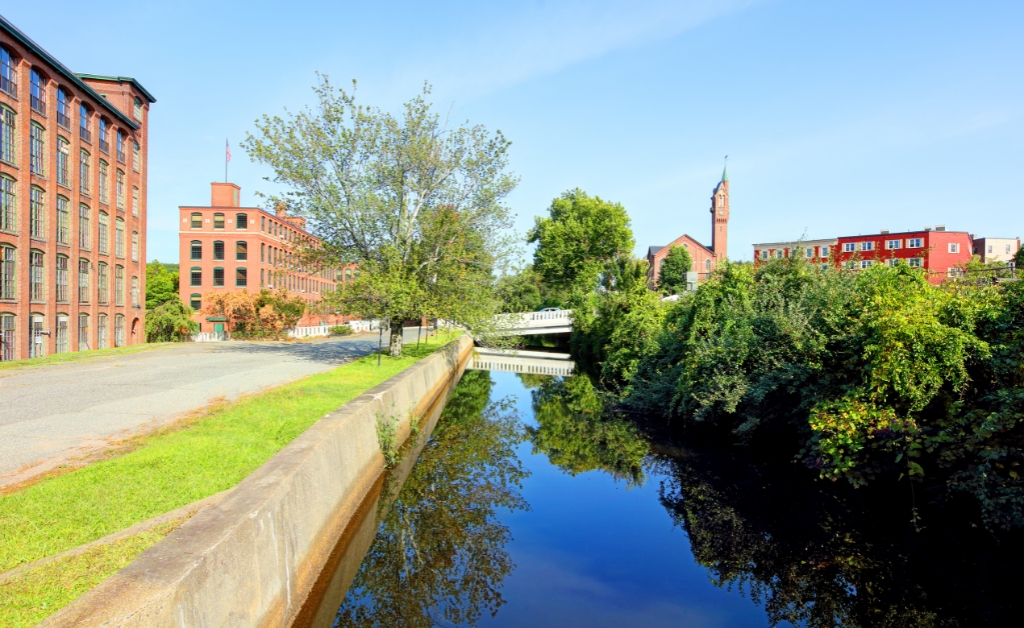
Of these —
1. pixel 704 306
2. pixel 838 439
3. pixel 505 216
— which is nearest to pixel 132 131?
pixel 505 216

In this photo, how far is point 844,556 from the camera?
8.85 meters

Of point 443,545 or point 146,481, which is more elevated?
point 146,481

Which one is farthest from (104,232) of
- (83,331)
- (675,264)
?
(675,264)

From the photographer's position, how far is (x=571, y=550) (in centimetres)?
941

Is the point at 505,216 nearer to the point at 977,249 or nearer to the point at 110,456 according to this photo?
the point at 110,456

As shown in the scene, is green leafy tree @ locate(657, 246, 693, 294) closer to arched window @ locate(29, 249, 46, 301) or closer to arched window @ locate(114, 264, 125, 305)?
arched window @ locate(114, 264, 125, 305)

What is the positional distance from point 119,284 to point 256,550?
39.8m

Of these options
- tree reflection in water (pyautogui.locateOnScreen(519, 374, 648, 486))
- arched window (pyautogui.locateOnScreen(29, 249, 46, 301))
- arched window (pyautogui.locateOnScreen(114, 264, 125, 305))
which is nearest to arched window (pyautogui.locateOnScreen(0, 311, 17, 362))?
arched window (pyautogui.locateOnScreen(29, 249, 46, 301))

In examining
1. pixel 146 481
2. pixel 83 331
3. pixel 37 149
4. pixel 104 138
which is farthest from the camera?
pixel 104 138

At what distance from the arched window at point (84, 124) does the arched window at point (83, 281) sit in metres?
6.87

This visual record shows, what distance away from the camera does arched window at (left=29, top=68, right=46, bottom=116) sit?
3050 centimetres

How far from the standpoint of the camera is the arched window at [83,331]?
3428cm

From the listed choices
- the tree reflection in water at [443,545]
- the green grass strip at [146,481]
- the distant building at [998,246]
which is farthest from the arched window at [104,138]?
the distant building at [998,246]

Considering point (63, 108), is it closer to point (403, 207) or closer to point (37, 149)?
point (37, 149)
